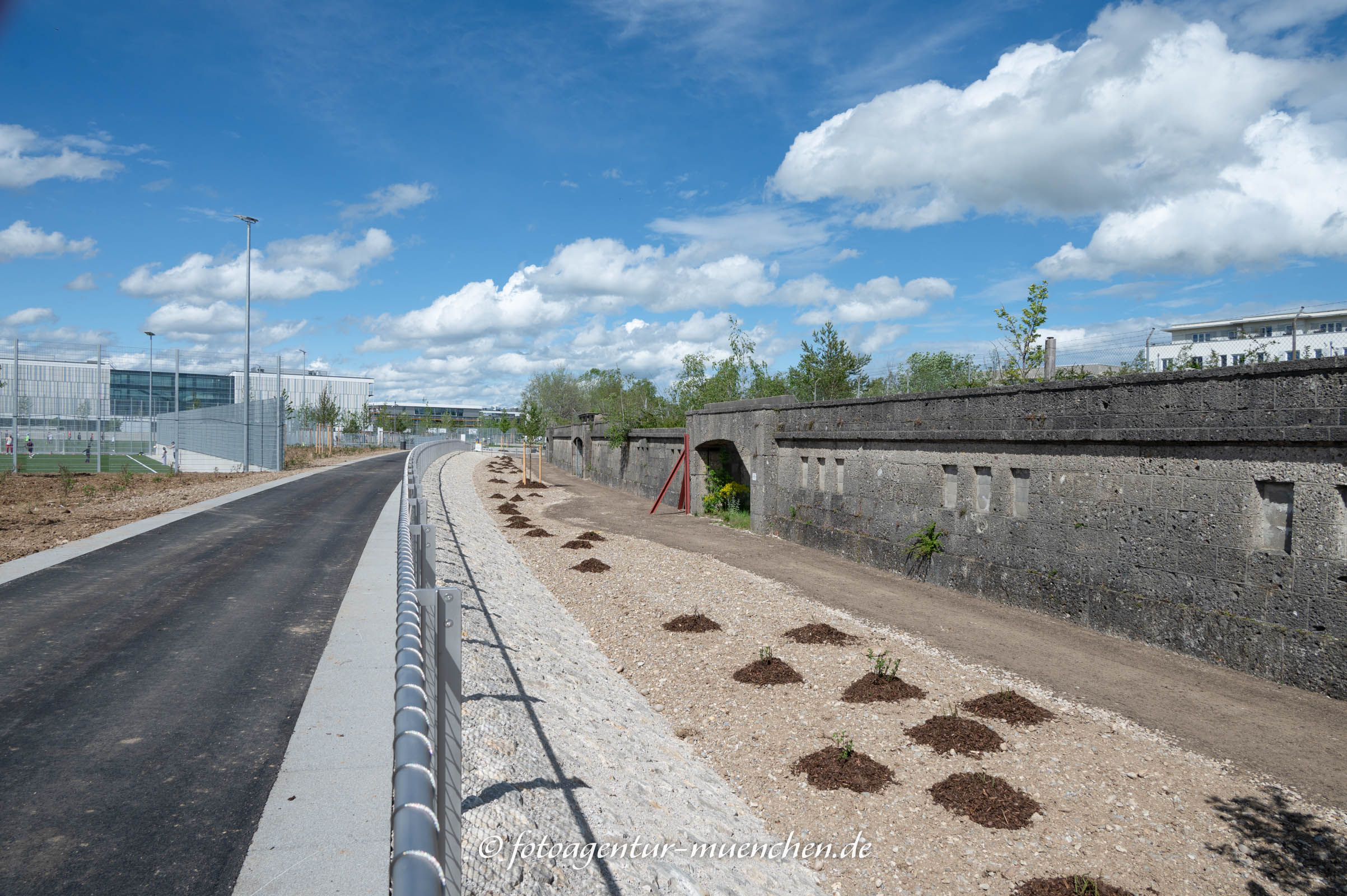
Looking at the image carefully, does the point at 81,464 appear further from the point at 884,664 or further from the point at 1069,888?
the point at 1069,888

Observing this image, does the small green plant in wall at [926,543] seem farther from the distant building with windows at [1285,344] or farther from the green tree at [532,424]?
the green tree at [532,424]

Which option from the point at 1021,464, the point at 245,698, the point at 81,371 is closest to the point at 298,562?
the point at 245,698

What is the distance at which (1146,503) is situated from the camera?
8.86m

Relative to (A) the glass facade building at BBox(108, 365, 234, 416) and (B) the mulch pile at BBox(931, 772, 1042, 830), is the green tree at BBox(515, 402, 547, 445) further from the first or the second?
(B) the mulch pile at BBox(931, 772, 1042, 830)

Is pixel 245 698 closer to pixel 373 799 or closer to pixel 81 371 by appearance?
pixel 373 799

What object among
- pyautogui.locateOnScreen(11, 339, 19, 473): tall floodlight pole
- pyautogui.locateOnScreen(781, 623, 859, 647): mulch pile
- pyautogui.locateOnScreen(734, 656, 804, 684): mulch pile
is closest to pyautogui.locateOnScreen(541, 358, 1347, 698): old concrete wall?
pyautogui.locateOnScreen(781, 623, 859, 647): mulch pile

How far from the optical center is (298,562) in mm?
10617

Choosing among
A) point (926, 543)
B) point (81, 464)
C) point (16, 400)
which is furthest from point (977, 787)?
point (81, 464)

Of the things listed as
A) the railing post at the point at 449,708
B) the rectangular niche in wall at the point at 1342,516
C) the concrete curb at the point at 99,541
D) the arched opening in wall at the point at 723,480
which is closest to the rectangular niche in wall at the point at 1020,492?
the rectangular niche in wall at the point at 1342,516

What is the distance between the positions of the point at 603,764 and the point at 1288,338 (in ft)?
31.6

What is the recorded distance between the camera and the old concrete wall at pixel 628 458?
26594 mm

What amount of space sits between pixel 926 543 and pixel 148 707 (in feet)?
35.0

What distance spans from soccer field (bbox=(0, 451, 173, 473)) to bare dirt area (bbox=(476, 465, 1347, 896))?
30.1 meters

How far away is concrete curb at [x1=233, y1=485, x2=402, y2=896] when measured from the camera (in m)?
3.34
